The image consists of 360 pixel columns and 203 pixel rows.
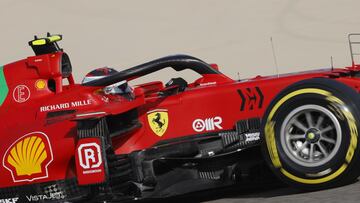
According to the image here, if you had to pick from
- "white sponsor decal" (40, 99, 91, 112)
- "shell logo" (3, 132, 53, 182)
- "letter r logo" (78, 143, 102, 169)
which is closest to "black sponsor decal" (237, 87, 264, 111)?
"letter r logo" (78, 143, 102, 169)

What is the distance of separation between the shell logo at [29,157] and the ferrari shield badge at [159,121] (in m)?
0.96

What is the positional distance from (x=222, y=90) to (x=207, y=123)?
0.32m

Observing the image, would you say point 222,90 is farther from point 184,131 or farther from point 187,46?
point 187,46

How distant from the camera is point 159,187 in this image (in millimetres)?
6988

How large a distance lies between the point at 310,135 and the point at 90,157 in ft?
6.52

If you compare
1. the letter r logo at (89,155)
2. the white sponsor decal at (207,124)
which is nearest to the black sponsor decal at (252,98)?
the white sponsor decal at (207,124)

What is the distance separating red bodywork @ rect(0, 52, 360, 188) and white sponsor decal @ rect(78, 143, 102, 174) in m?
0.28

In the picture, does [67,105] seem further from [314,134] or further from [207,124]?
[314,134]

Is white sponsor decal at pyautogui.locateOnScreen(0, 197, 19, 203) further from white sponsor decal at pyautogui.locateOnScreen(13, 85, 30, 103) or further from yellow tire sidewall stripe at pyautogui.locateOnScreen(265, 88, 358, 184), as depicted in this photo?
yellow tire sidewall stripe at pyautogui.locateOnScreen(265, 88, 358, 184)

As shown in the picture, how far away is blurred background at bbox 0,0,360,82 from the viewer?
1928 centimetres

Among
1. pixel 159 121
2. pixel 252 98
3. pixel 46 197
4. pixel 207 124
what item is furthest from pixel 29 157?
pixel 252 98

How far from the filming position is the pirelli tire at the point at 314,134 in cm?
605

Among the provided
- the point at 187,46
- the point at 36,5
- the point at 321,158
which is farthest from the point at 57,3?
the point at 321,158

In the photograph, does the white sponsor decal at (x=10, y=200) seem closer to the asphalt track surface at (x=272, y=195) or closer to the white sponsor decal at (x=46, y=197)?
the white sponsor decal at (x=46, y=197)
